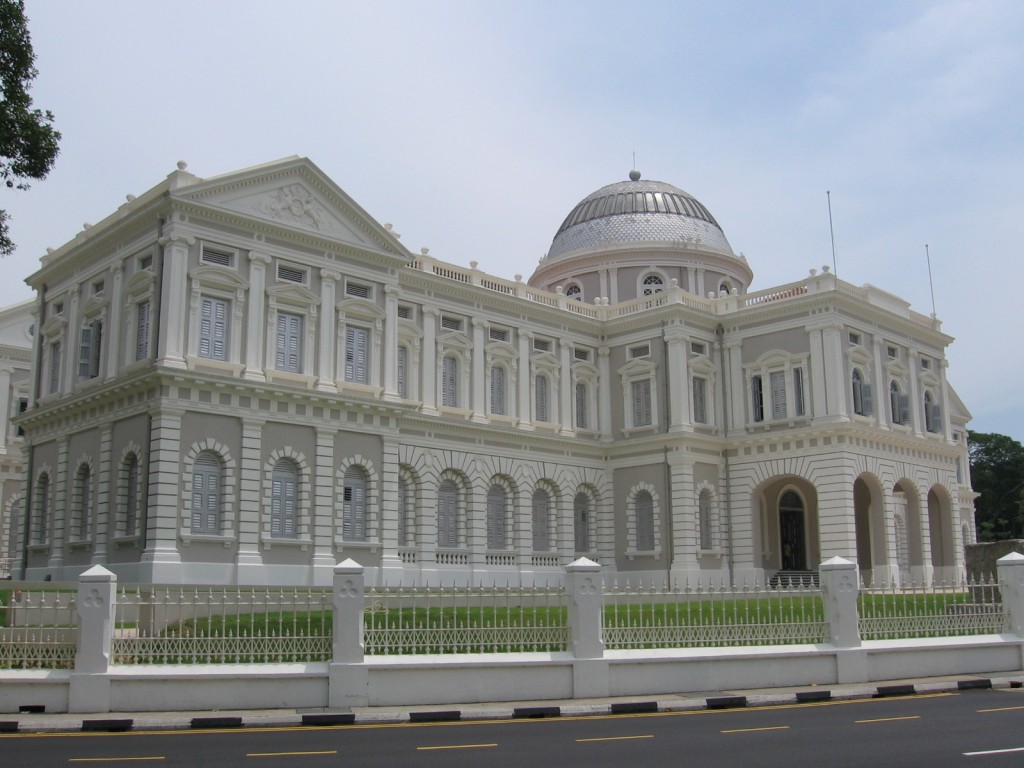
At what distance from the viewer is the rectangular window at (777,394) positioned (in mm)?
37250

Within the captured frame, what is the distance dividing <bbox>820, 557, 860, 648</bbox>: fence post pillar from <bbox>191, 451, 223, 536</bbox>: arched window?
615 inches

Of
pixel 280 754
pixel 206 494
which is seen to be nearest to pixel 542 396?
pixel 206 494

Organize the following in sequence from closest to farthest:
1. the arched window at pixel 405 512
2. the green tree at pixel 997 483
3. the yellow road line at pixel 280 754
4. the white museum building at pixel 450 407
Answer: the yellow road line at pixel 280 754
the white museum building at pixel 450 407
the arched window at pixel 405 512
the green tree at pixel 997 483

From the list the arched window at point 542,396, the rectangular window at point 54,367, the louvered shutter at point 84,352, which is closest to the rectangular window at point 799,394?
the arched window at point 542,396

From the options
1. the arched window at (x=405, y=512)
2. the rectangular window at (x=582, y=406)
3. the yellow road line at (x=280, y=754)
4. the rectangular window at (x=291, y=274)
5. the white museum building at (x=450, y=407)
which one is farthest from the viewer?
the rectangular window at (x=582, y=406)

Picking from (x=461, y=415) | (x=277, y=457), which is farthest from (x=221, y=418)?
(x=461, y=415)

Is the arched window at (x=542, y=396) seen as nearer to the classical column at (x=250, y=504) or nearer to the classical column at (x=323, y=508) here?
the classical column at (x=323, y=508)

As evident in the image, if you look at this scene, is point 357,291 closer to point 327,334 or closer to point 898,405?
point 327,334

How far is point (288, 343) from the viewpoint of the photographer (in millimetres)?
29000

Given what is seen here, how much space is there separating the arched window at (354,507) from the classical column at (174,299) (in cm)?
581

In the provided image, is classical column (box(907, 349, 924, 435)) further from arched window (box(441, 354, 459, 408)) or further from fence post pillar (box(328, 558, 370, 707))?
fence post pillar (box(328, 558, 370, 707))

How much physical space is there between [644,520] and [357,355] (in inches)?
515

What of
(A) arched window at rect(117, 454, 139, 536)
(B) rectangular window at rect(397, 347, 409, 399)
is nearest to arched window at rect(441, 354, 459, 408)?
(B) rectangular window at rect(397, 347, 409, 399)

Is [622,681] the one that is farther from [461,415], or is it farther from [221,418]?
[461,415]
